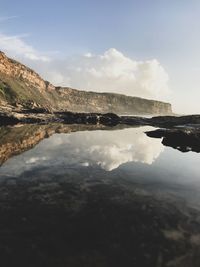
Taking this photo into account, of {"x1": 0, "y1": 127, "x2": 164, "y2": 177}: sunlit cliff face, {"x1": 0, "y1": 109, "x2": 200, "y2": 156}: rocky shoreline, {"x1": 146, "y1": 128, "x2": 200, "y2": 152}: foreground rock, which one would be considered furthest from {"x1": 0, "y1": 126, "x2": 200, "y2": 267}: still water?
{"x1": 0, "y1": 109, "x2": 200, "y2": 156}: rocky shoreline

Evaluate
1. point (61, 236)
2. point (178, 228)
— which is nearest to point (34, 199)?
point (61, 236)

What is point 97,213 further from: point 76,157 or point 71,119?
point 71,119

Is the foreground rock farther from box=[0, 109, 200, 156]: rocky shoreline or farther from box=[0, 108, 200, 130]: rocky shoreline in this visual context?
box=[0, 108, 200, 130]: rocky shoreline

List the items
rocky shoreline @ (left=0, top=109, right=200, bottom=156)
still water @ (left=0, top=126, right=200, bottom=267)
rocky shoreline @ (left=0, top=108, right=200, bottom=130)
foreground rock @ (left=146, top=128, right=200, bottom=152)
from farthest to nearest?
1. rocky shoreline @ (left=0, top=108, right=200, bottom=130)
2. rocky shoreline @ (left=0, top=109, right=200, bottom=156)
3. foreground rock @ (left=146, top=128, right=200, bottom=152)
4. still water @ (left=0, top=126, right=200, bottom=267)

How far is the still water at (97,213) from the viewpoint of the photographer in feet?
38.5

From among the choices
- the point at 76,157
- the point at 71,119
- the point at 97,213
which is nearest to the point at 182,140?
the point at 76,157

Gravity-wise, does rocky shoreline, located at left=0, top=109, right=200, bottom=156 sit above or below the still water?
above

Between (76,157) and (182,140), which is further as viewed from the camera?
(182,140)

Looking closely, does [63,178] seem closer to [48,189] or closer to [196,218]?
[48,189]

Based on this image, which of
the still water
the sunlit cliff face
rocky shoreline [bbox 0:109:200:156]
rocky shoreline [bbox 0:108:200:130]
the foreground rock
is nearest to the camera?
the still water

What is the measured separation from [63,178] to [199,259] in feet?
45.2

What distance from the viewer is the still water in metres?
11.8

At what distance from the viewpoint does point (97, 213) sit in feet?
54.0

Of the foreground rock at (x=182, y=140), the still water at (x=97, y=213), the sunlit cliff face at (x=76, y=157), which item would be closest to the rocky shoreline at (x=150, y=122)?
the foreground rock at (x=182, y=140)
